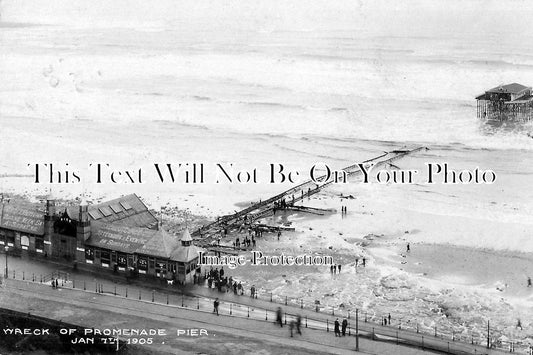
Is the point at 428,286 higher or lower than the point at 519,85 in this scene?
lower

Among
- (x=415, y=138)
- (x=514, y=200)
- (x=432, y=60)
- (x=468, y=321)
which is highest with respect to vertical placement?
(x=432, y=60)

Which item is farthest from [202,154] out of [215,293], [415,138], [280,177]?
[215,293]

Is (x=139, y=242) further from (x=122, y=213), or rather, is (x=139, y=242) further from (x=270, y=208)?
(x=270, y=208)

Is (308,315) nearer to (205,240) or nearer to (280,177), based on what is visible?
(205,240)

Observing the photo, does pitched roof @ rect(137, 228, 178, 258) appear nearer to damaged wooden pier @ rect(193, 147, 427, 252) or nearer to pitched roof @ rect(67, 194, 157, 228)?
pitched roof @ rect(67, 194, 157, 228)

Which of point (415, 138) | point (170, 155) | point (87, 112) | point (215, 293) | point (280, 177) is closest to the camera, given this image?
point (215, 293)

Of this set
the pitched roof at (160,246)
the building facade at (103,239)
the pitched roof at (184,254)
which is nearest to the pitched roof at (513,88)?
the building facade at (103,239)

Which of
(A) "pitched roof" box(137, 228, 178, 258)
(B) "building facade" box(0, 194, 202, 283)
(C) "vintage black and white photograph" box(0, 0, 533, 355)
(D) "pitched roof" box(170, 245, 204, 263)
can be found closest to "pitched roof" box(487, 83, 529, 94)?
(C) "vintage black and white photograph" box(0, 0, 533, 355)

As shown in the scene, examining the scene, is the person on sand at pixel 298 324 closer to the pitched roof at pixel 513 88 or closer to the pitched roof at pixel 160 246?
the pitched roof at pixel 160 246
